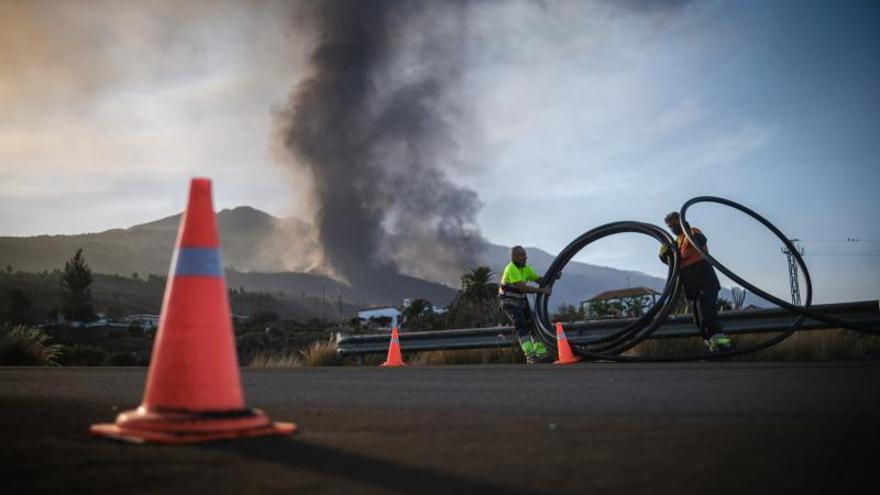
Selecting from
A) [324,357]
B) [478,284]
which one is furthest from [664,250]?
[478,284]

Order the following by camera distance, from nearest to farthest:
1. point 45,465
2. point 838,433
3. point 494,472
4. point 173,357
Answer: point 494,472 < point 45,465 < point 838,433 < point 173,357

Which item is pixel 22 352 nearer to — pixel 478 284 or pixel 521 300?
pixel 521 300

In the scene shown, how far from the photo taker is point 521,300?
41.7ft

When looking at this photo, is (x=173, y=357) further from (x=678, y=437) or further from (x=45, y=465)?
(x=678, y=437)

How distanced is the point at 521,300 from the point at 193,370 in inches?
374

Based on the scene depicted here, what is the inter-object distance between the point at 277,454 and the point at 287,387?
4.21m

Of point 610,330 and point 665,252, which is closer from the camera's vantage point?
point 665,252

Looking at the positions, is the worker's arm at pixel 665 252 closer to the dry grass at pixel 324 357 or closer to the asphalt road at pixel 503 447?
the asphalt road at pixel 503 447

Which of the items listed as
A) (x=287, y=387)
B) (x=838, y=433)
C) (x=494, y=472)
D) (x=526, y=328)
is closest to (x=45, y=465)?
(x=494, y=472)

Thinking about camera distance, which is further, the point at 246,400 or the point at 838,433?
the point at 246,400

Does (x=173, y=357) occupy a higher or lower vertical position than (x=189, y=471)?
higher

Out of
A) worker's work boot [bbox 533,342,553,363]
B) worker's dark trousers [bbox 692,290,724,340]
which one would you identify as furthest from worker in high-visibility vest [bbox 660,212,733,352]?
worker's work boot [bbox 533,342,553,363]

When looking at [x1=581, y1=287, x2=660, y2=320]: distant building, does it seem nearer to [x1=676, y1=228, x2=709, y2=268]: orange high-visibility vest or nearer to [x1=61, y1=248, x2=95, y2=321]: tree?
[x1=676, y1=228, x2=709, y2=268]: orange high-visibility vest

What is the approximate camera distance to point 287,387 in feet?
23.7
